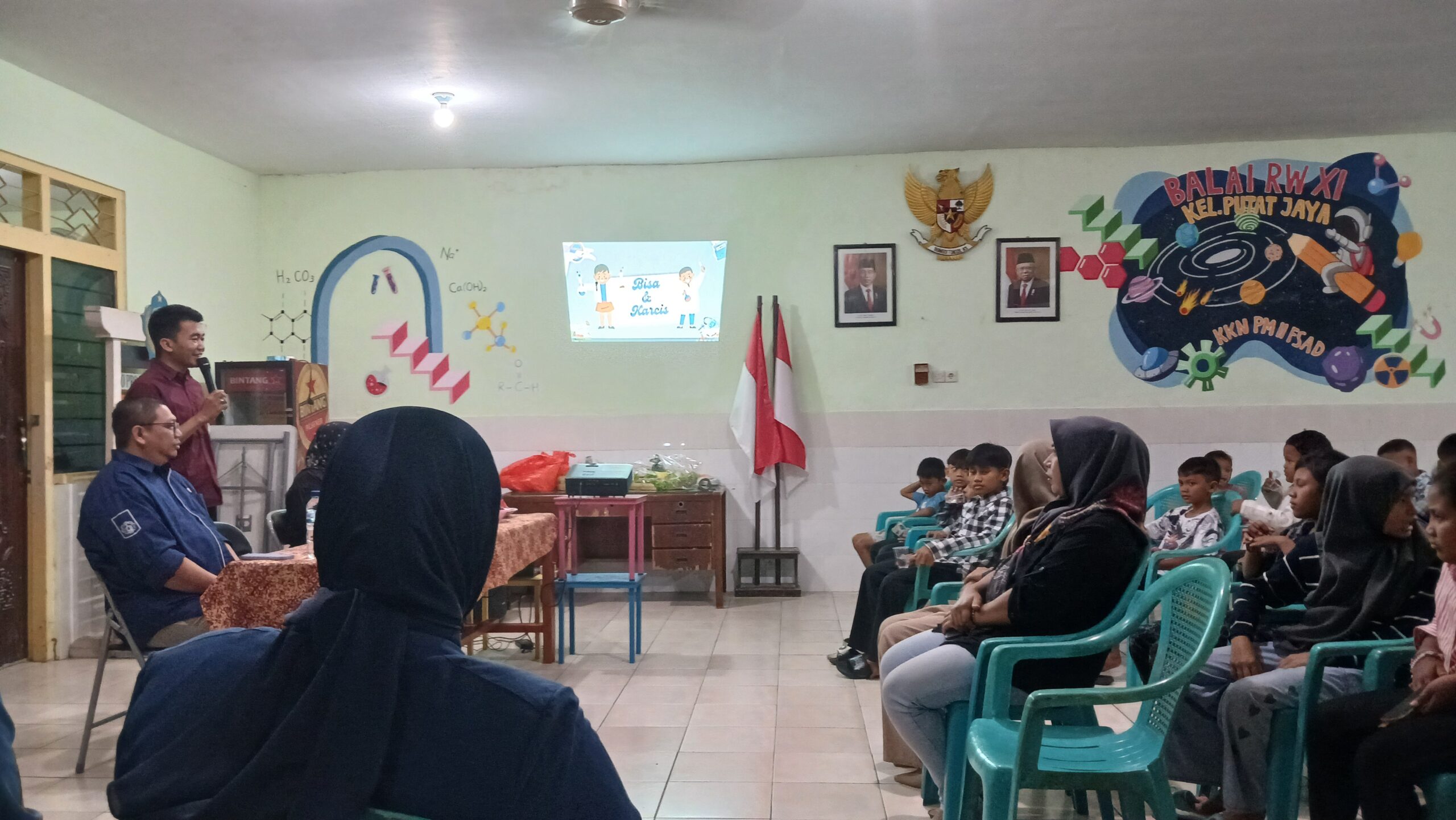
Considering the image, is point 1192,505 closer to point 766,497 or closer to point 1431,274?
point 766,497

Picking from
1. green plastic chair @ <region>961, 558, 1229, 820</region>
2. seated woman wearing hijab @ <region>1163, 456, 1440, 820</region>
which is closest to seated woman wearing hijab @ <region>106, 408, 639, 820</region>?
green plastic chair @ <region>961, 558, 1229, 820</region>

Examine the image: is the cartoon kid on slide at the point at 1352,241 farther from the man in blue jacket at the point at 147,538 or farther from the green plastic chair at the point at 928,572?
the man in blue jacket at the point at 147,538

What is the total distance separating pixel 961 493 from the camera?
4863 mm

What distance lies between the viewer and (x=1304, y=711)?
7.77 ft

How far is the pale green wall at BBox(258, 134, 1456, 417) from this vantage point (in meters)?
6.44

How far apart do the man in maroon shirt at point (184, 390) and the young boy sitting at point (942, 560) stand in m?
3.01

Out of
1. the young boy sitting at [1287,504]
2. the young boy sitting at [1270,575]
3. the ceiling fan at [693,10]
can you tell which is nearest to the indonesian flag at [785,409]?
the ceiling fan at [693,10]

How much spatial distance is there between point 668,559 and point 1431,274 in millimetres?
5186

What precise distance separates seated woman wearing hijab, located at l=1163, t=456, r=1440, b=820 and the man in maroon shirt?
13.2ft

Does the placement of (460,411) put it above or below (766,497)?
above

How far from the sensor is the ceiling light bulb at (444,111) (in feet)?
17.0

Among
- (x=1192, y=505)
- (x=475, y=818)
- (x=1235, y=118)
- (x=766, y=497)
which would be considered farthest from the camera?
(x=766, y=497)

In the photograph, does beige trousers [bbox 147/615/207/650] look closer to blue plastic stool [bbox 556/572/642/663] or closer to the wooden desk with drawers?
blue plastic stool [bbox 556/572/642/663]

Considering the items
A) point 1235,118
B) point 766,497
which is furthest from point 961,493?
point 1235,118
